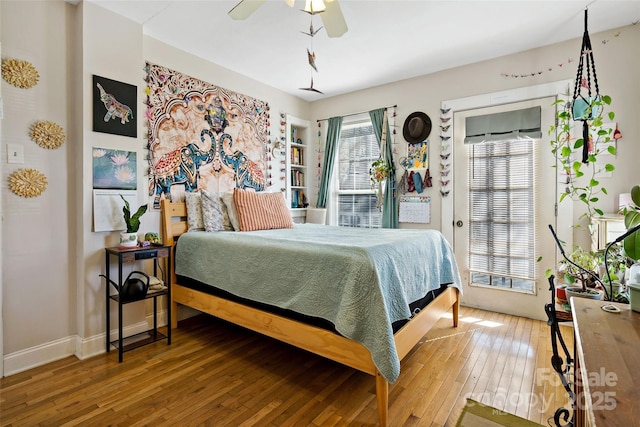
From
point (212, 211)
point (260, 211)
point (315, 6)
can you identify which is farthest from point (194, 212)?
point (315, 6)

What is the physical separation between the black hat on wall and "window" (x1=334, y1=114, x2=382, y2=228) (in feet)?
1.50

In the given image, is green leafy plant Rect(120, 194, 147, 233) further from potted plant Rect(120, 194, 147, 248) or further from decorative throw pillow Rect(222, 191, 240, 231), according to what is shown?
decorative throw pillow Rect(222, 191, 240, 231)

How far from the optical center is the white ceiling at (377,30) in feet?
7.95

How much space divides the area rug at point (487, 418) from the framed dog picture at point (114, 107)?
10.1 ft

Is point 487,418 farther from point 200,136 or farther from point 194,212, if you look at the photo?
point 200,136

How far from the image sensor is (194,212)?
3027 millimetres

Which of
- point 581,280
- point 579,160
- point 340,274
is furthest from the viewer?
point 579,160

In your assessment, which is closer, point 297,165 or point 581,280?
point 581,280

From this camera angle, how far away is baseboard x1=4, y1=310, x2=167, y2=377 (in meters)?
2.11

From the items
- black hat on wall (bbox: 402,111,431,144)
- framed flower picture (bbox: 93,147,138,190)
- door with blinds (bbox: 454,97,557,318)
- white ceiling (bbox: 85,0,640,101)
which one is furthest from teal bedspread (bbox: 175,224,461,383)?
white ceiling (bbox: 85,0,640,101)

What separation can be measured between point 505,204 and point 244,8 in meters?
2.99

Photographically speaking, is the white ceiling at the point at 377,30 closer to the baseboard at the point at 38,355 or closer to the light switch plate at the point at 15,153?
the light switch plate at the point at 15,153

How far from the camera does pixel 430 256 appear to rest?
2.38 m

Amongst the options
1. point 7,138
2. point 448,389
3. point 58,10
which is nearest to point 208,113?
point 58,10
